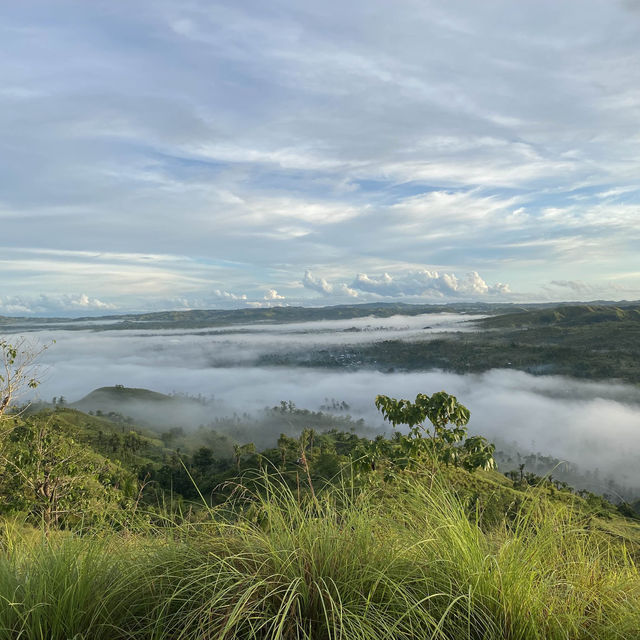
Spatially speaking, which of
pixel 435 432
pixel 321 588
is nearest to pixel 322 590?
pixel 321 588

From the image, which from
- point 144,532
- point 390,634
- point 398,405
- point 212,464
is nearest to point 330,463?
point 398,405

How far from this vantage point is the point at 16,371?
13.4 metres

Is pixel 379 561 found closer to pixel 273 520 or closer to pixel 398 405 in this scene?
pixel 273 520

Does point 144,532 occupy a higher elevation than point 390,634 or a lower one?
lower

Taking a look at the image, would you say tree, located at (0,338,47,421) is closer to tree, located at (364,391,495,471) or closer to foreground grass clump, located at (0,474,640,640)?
tree, located at (364,391,495,471)

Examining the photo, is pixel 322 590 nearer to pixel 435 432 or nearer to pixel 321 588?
pixel 321 588

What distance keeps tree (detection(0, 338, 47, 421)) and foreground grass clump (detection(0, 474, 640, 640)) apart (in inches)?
427

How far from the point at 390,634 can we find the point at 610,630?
6.21ft

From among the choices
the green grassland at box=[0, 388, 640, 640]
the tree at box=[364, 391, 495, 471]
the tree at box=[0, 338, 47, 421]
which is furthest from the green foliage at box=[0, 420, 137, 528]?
the green grassland at box=[0, 388, 640, 640]

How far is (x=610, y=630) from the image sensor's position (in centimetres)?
355

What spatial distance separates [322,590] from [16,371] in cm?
1332

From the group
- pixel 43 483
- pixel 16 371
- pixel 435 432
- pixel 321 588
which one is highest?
pixel 16 371

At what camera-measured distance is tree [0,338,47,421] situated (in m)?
13.3

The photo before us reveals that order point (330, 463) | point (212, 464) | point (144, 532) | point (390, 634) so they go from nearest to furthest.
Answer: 1. point (390, 634)
2. point (144, 532)
3. point (330, 463)
4. point (212, 464)
